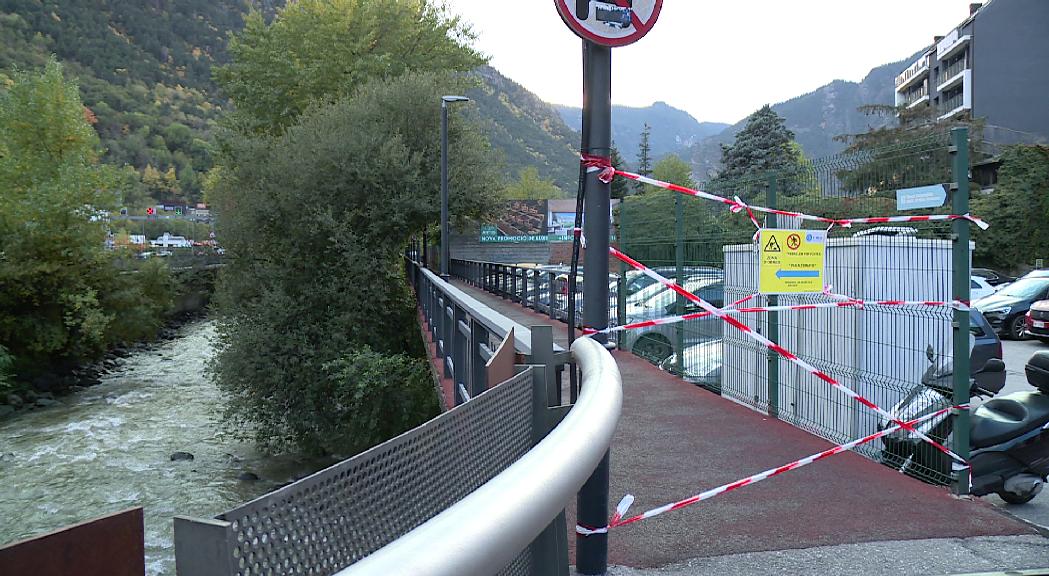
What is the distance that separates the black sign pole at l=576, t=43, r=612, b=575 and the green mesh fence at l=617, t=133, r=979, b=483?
316 cm

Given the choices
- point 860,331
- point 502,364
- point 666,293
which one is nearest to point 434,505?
point 502,364

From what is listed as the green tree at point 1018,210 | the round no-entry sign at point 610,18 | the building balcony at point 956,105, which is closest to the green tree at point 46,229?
the round no-entry sign at point 610,18

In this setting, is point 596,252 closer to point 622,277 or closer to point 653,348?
point 653,348

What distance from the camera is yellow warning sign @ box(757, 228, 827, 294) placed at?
7445 mm

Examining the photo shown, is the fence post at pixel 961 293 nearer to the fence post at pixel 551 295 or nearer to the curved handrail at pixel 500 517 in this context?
the curved handrail at pixel 500 517

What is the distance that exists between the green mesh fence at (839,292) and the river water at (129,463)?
8645 mm

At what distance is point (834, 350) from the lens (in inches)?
289

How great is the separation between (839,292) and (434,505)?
6342 mm

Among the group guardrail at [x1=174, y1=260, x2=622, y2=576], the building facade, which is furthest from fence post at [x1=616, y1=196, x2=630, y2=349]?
the building facade

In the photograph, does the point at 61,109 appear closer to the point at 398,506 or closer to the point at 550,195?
the point at 398,506

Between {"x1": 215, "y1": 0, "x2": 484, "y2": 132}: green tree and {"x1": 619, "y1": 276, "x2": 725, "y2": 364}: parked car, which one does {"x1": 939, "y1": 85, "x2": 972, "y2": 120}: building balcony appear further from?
{"x1": 619, "y1": 276, "x2": 725, "y2": 364}: parked car

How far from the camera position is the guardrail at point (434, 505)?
0.85 meters

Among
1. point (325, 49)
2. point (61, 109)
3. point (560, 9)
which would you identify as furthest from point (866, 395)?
point (61, 109)

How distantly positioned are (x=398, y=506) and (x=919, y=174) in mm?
5854
